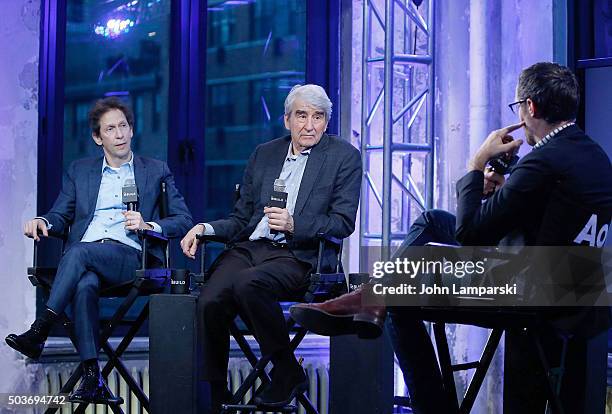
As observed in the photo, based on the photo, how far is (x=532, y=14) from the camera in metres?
5.21

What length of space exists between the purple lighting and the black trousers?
1849mm

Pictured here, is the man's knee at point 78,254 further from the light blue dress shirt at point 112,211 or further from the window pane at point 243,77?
the window pane at point 243,77

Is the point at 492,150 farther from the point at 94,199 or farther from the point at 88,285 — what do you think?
the point at 94,199

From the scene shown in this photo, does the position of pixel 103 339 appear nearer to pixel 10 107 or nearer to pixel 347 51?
pixel 10 107

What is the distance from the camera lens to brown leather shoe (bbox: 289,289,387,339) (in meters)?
3.52

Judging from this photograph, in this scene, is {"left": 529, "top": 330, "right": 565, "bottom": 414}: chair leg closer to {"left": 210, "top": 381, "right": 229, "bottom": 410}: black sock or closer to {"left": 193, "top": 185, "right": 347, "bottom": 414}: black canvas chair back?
{"left": 193, "top": 185, "right": 347, "bottom": 414}: black canvas chair back

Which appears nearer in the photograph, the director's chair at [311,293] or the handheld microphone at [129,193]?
the director's chair at [311,293]

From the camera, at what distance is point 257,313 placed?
397cm

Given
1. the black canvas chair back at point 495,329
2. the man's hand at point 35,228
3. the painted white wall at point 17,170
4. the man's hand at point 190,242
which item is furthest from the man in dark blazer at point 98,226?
the black canvas chair back at point 495,329

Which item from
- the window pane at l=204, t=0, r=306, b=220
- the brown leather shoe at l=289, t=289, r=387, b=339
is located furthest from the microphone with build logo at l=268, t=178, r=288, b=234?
the window pane at l=204, t=0, r=306, b=220

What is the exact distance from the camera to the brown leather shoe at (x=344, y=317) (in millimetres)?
3518

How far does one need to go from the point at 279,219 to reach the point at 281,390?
2.17 feet

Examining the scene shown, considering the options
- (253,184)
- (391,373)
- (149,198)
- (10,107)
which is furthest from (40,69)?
(391,373)

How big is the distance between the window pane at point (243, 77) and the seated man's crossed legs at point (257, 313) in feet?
5.35
